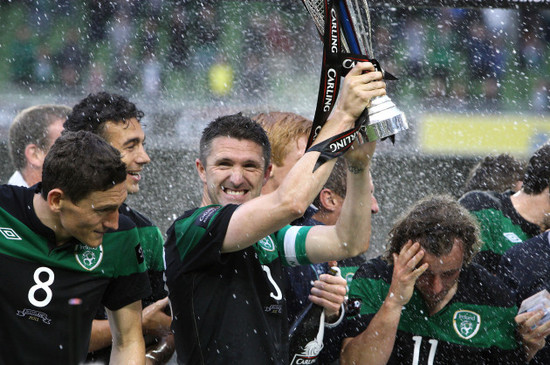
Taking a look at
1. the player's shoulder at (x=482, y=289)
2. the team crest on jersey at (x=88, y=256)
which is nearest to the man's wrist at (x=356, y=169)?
the team crest on jersey at (x=88, y=256)

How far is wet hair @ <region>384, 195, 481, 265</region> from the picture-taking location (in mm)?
3592

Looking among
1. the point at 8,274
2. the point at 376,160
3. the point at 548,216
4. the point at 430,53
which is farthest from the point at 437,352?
the point at 430,53

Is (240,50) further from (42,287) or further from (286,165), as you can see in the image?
(42,287)

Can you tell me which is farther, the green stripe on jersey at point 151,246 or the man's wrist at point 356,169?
the green stripe on jersey at point 151,246

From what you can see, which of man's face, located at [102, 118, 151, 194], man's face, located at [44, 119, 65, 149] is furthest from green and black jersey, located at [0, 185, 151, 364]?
man's face, located at [44, 119, 65, 149]

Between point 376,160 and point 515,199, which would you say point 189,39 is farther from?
point 515,199

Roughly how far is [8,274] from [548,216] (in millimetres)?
3226

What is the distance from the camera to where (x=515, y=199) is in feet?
15.7

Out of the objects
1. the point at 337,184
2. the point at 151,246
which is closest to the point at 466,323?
the point at 337,184

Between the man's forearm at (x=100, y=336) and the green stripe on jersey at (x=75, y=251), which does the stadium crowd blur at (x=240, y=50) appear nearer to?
the man's forearm at (x=100, y=336)

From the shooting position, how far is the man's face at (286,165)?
3.79m

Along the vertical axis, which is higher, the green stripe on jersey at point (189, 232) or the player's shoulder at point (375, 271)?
the green stripe on jersey at point (189, 232)

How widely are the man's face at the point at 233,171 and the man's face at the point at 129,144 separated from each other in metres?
0.68

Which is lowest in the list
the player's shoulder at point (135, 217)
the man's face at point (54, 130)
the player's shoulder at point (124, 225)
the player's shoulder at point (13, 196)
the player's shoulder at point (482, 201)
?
the player's shoulder at point (124, 225)
